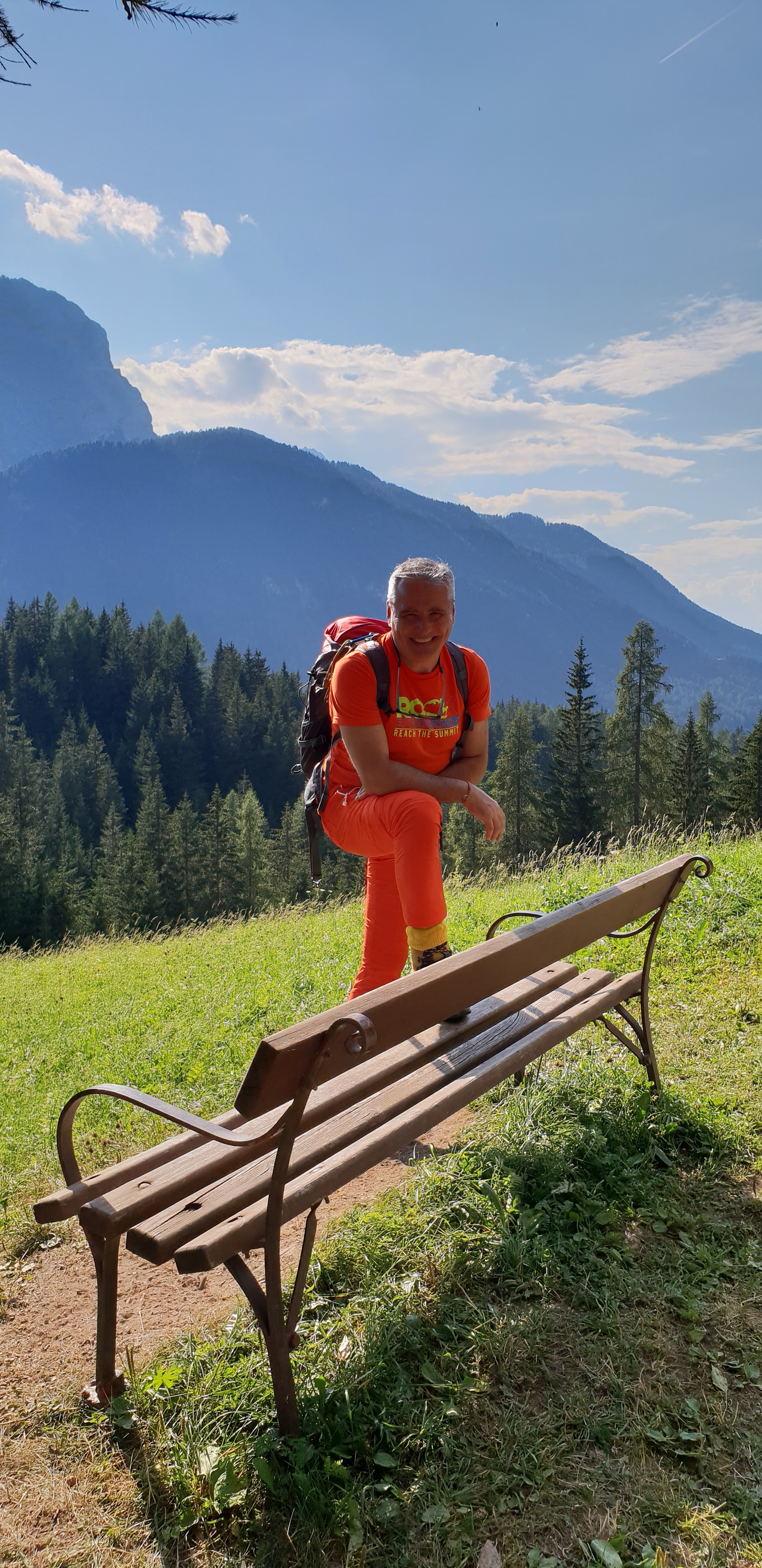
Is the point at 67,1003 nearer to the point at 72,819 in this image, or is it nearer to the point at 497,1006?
the point at 497,1006

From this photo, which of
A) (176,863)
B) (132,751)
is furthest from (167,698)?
(176,863)

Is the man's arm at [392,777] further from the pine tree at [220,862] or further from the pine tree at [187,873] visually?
the pine tree at [187,873]

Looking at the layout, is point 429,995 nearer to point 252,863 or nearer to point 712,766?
point 712,766

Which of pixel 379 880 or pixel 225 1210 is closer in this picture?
pixel 225 1210

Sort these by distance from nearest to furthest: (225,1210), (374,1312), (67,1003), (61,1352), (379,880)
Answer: (225,1210), (374,1312), (61,1352), (379,880), (67,1003)

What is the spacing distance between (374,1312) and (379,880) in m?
1.65

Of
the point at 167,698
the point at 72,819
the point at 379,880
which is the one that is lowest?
the point at 72,819

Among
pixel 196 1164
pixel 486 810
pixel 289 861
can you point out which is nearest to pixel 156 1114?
pixel 196 1164

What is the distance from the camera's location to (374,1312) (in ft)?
9.13

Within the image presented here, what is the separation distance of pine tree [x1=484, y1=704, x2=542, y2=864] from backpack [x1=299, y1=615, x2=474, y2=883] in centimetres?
4281

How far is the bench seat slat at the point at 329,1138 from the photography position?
7.34 ft

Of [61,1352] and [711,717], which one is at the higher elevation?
[61,1352]

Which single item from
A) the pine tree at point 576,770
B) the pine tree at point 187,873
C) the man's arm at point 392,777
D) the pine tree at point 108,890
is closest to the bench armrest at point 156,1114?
the man's arm at point 392,777

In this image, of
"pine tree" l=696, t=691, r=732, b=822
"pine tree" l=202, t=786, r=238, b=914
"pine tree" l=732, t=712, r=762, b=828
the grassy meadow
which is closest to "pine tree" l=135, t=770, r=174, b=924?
"pine tree" l=202, t=786, r=238, b=914
